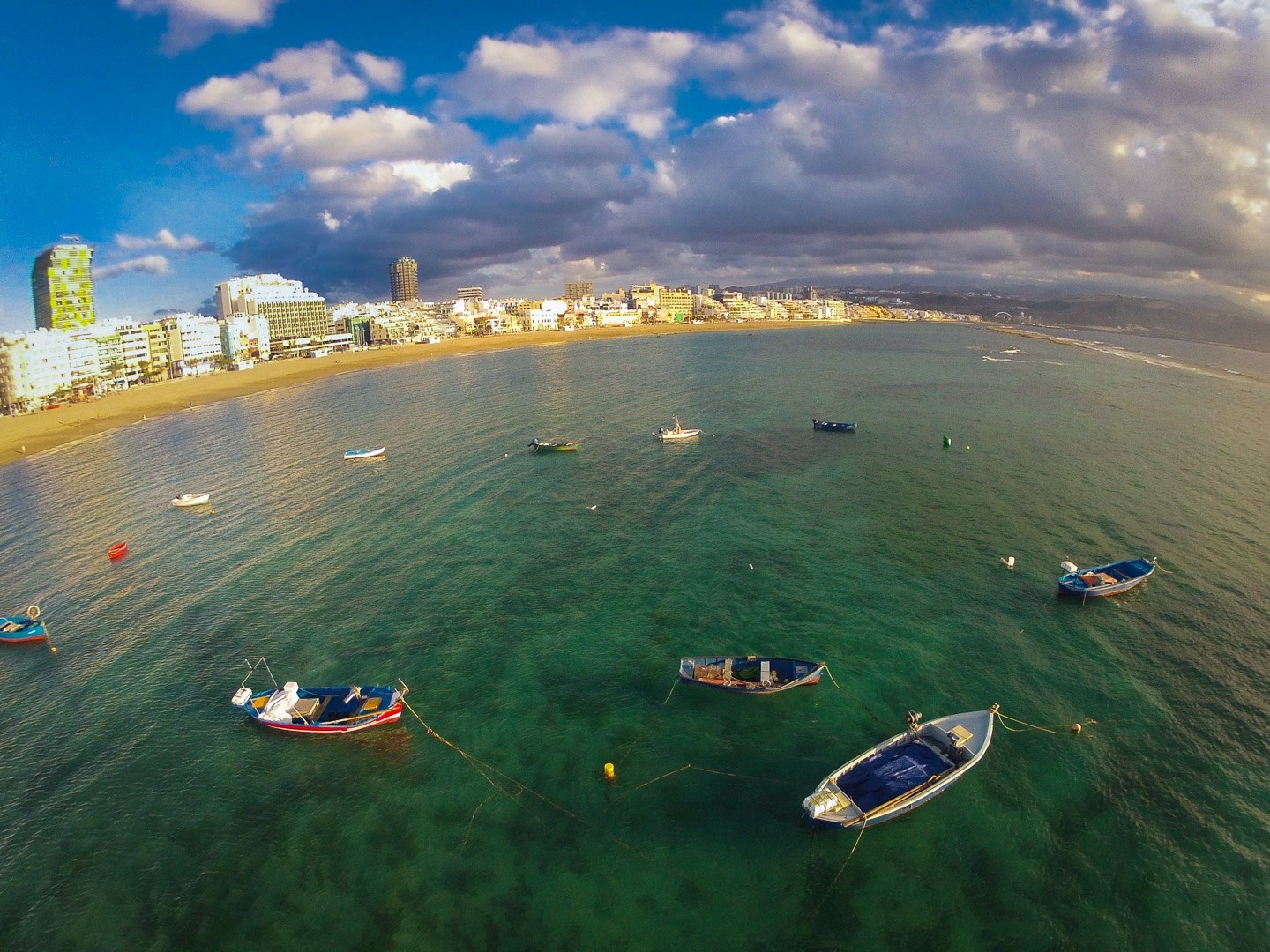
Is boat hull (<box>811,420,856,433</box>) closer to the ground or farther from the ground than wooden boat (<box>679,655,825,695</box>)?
farther from the ground

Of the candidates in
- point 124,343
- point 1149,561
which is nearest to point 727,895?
point 1149,561

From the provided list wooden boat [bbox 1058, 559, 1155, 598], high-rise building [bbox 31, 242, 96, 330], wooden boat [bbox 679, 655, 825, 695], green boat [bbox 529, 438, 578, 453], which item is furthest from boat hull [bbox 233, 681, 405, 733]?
high-rise building [bbox 31, 242, 96, 330]

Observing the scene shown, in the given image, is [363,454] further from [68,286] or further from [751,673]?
[68,286]

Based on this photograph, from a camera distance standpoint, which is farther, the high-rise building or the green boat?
the high-rise building

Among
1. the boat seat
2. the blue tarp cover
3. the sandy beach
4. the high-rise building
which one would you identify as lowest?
the blue tarp cover

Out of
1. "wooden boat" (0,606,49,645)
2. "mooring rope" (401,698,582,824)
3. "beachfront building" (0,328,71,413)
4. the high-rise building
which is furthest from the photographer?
the high-rise building

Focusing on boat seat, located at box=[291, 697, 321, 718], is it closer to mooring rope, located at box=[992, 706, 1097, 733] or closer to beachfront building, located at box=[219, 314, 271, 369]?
mooring rope, located at box=[992, 706, 1097, 733]

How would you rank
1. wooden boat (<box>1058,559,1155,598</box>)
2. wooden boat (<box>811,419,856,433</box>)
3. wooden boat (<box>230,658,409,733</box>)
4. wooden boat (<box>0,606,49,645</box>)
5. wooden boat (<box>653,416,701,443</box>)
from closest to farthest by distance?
wooden boat (<box>230,658,409,733</box>) → wooden boat (<box>0,606,49,645</box>) → wooden boat (<box>1058,559,1155,598</box>) → wooden boat (<box>653,416,701,443</box>) → wooden boat (<box>811,419,856,433</box>)
